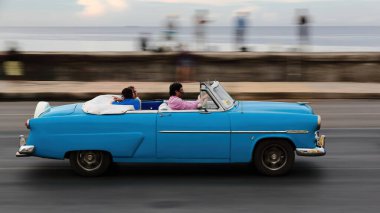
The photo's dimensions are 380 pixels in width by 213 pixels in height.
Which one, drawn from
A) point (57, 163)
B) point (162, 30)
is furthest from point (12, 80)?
point (57, 163)

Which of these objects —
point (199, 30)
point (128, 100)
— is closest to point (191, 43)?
point (199, 30)

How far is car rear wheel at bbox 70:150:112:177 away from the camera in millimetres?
9797

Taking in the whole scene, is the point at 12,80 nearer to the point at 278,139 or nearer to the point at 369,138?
the point at 369,138

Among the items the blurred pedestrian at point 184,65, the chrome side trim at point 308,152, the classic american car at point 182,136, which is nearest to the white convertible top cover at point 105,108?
the classic american car at point 182,136

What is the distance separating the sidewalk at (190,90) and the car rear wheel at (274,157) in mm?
12234

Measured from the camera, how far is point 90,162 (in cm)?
986

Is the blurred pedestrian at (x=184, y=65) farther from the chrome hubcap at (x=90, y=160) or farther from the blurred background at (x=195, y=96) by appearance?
the chrome hubcap at (x=90, y=160)

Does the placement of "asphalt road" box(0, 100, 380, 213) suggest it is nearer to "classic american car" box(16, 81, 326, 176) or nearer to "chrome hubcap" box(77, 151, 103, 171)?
"chrome hubcap" box(77, 151, 103, 171)

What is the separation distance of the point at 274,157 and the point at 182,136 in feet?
4.20

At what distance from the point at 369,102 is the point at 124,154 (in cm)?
1299

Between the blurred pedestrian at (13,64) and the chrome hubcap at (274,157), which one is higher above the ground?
the blurred pedestrian at (13,64)

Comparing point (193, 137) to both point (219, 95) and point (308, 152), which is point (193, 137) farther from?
point (308, 152)

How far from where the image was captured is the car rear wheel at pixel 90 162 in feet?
32.1


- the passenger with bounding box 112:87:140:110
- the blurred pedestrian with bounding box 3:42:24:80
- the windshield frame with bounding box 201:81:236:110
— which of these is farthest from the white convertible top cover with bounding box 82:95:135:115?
the blurred pedestrian with bounding box 3:42:24:80
